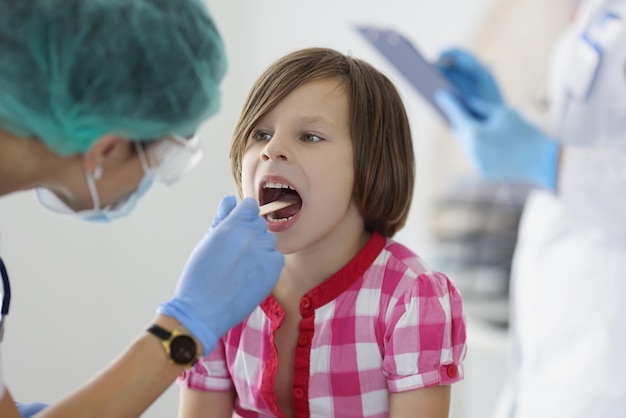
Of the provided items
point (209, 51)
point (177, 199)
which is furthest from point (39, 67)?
point (177, 199)

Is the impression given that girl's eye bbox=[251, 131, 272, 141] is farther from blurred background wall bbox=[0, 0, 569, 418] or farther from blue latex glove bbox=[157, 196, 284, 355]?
blurred background wall bbox=[0, 0, 569, 418]

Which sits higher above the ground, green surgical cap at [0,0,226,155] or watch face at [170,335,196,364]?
green surgical cap at [0,0,226,155]

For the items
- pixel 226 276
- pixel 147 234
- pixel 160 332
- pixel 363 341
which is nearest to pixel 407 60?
pixel 363 341

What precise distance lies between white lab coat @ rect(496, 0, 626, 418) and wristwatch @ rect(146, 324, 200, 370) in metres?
0.84

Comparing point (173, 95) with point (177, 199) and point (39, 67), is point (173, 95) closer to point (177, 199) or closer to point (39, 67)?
point (39, 67)

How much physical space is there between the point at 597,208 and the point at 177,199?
54.2 inches

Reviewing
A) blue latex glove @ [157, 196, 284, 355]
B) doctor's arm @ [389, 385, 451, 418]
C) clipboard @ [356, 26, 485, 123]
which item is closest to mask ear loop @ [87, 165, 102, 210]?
blue latex glove @ [157, 196, 284, 355]

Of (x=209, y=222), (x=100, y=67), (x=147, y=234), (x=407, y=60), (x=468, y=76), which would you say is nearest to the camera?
(x=100, y=67)

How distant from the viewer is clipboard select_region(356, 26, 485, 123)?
1.60 m

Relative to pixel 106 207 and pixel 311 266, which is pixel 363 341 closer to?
pixel 311 266

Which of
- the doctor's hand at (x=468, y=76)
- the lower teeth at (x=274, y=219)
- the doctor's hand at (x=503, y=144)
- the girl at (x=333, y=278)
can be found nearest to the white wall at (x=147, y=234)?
the doctor's hand at (x=468, y=76)

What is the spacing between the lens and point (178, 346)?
0.92m

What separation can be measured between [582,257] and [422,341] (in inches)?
22.4

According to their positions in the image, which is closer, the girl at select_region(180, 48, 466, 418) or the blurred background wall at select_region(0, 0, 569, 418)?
the girl at select_region(180, 48, 466, 418)
